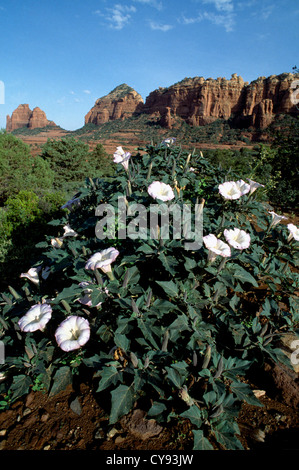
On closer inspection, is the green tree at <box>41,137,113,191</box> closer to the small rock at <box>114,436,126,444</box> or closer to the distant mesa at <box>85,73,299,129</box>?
the small rock at <box>114,436,126,444</box>

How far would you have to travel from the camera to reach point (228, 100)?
8156cm

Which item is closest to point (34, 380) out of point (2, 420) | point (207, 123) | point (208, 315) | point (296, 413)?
point (2, 420)

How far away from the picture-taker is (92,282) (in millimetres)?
2037

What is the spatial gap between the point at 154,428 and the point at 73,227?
2.36m

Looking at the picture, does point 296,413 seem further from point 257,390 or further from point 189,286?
point 189,286

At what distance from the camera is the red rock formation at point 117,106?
109062 mm

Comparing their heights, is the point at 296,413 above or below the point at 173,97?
below

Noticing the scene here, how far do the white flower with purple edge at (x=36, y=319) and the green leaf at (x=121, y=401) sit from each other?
76 centimetres

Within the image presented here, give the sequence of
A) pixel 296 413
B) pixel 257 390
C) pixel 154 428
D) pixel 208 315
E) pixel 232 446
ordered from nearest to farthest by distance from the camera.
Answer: pixel 232 446 < pixel 154 428 < pixel 296 413 < pixel 257 390 < pixel 208 315

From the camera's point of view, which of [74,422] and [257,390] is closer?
[74,422]

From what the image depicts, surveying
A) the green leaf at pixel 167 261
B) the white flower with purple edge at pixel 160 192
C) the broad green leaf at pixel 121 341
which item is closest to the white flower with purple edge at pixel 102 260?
Result: the green leaf at pixel 167 261

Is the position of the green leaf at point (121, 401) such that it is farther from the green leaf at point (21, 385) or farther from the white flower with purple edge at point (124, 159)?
the white flower with purple edge at point (124, 159)

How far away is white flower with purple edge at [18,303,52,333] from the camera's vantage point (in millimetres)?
1815

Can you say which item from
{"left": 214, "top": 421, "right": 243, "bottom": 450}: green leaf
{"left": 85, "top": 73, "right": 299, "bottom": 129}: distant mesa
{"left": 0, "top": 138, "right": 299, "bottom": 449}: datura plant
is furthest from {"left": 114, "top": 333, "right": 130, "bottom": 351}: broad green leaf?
{"left": 85, "top": 73, "right": 299, "bottom": 129}: distant mesa
